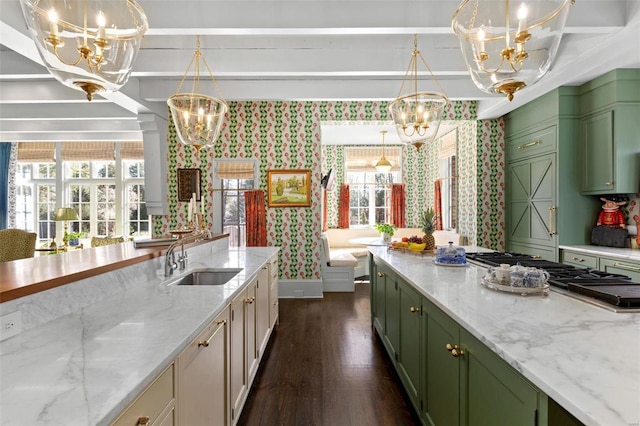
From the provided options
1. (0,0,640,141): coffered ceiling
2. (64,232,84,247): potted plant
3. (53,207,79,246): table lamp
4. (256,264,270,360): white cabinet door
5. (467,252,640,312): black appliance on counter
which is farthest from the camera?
(64,232,84,247): potted plant

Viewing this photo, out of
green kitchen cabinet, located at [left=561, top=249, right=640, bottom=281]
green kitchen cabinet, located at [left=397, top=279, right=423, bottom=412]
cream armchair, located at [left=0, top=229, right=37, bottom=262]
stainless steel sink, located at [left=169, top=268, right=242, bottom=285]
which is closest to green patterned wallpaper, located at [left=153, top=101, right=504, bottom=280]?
green kitchen cabinet, located at [left=561, top=249, right=640, bottom=281]

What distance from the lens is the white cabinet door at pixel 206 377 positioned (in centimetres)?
121

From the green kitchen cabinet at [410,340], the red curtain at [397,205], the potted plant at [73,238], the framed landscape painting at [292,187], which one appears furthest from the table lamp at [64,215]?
the red curtain at [397,205]

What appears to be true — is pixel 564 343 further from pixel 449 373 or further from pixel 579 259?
pixel 579 259

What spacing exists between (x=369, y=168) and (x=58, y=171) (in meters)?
6.99

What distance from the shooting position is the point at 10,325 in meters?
1.15

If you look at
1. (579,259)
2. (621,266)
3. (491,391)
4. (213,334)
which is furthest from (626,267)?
(213,334)

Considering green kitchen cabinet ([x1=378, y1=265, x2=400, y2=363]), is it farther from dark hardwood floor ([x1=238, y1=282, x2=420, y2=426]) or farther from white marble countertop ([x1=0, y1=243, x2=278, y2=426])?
white marble countertop ([x1=0, y1=243, x2=278, y2=426])

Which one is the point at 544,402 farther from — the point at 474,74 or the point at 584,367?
the point at 474,74

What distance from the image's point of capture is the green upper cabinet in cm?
345

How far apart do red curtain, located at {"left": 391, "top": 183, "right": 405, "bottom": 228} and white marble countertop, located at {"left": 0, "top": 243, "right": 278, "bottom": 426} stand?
21.4 feet

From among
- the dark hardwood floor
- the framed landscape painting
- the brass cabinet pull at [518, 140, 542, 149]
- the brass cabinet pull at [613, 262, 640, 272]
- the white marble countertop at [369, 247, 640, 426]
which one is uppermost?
the brass cabinet pull at [518, 140, 542, 149]

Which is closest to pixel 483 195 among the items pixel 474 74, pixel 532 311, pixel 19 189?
pixel 474 74

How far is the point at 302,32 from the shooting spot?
2916 millimetres
